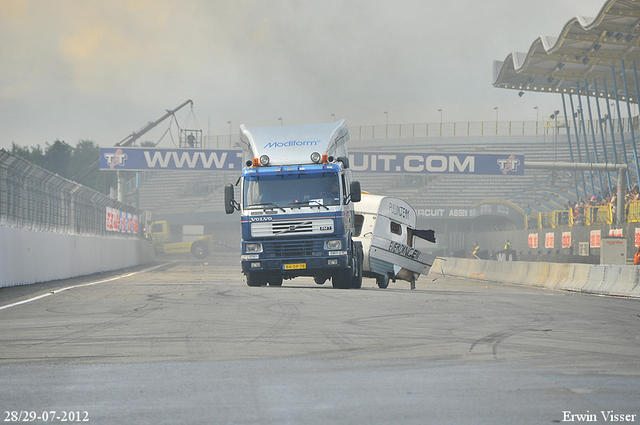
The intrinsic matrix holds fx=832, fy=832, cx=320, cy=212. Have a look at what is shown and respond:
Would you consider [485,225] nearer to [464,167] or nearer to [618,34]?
[464,167]

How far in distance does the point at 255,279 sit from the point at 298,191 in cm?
283

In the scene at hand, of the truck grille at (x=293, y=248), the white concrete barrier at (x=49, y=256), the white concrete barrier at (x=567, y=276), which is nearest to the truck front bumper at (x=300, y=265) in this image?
the truck grille at (x=293, y=248)

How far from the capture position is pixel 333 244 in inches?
706

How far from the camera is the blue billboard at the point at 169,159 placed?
53.1 m

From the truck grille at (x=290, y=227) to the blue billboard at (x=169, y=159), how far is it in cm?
3504

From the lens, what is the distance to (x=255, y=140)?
18562 mm

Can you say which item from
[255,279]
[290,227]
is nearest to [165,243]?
[255,279]

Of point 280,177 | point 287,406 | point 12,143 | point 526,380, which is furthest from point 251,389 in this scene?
point 12,143

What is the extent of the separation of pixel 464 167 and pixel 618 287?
34.8 m

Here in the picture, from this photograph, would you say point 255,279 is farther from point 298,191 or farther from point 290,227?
point 298,191

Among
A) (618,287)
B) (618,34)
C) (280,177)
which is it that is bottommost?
(618,287)

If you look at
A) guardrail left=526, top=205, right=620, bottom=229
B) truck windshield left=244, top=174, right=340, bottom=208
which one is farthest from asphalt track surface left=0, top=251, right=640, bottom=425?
guardrail left=526, top=205, right=620, bottom=229

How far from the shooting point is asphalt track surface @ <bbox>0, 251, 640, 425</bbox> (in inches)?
197

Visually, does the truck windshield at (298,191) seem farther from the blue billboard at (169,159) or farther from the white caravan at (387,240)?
the blue billboard at (169,159)
